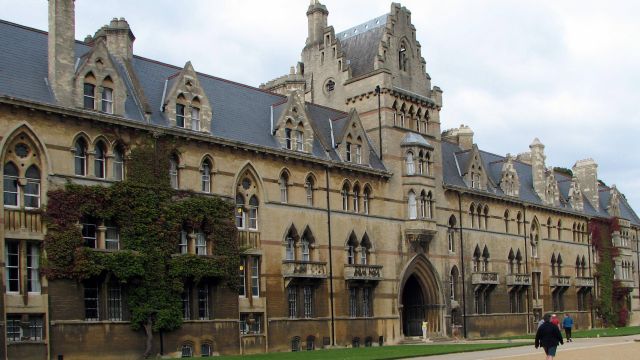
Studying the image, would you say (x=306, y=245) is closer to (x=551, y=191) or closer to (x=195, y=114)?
(x=195, y=114)

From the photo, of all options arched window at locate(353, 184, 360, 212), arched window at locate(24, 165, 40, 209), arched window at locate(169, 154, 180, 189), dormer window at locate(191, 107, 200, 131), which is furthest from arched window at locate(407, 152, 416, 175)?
arched window at locate(24, 165, 40, 209)

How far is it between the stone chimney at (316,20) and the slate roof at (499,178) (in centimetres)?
1303

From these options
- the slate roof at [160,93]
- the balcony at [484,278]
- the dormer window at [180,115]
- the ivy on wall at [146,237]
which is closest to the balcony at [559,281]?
the balcony at [484,278]

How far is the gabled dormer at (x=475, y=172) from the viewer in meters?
63.3

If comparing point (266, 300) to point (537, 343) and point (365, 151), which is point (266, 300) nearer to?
point (365, 151)

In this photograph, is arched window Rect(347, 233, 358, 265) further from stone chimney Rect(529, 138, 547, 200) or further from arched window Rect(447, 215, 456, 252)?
stone chimney Rect(529, 138, 547, 200)

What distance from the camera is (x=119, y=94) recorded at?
38.3 m

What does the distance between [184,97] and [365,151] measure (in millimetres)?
14553

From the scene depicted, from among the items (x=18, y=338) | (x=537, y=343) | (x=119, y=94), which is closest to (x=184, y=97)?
(x=119, y=94)

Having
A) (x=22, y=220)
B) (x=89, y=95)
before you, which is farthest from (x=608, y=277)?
(x=22, y=220)

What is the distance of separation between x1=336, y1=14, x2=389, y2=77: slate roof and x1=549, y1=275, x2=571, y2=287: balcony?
27038mm

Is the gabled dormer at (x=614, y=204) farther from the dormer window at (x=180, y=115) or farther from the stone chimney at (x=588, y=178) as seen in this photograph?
the dormer window at (x=180, y=115)

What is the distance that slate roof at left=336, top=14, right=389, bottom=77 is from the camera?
187 ft

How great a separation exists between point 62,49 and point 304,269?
17.1 meters
